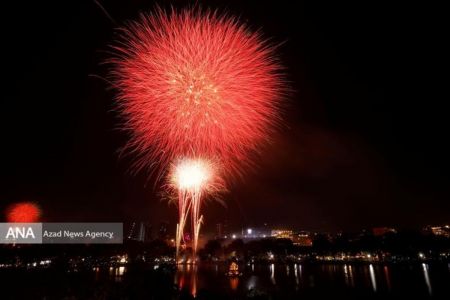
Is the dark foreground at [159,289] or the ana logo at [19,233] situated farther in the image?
the ana logo at [19,233]

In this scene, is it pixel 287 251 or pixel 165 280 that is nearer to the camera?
pixel 165 280

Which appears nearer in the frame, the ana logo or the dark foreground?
the dark foreground

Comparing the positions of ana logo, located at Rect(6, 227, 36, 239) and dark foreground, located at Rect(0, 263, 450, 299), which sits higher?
ana logo, located at Rect(6, 227, 36, 239)

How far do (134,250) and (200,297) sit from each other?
122 meters

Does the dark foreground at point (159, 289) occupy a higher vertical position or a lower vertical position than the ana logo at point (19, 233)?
lower

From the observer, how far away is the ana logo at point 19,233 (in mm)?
25461

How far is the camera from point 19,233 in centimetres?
2597

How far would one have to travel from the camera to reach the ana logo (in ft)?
83.5

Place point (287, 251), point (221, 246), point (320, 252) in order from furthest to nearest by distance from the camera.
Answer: point (221, 246) < point (287, 251) < point (320, 252)

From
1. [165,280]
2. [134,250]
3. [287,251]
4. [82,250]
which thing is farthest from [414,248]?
[165,280]

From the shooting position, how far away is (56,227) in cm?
2756

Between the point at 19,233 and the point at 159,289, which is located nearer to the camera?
the point at 159,289

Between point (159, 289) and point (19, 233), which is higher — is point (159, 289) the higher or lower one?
the lower one

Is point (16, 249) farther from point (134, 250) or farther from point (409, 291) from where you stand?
point (409, 291)
